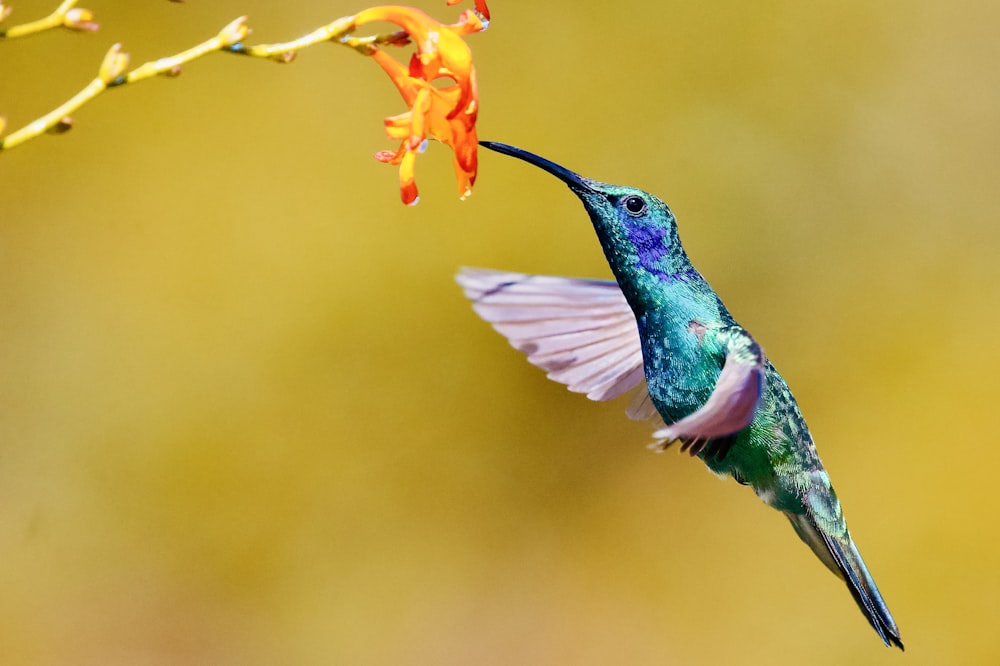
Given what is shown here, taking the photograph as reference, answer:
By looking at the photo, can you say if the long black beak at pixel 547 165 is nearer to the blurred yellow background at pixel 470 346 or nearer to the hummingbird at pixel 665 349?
the hummingbird at pixel 665 349

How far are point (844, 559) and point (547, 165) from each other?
4.09ft

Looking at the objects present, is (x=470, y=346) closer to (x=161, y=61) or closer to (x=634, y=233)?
(x=634, y=233)

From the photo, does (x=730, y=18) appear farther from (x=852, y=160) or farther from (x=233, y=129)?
(x=233, y=129)

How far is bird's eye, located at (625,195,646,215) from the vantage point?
7.59 feet

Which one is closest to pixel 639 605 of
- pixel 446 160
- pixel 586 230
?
pixel 586 230

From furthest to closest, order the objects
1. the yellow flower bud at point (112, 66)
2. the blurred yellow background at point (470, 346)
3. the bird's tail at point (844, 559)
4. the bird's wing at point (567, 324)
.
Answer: the blurred yellow background at point (470, 346), the bird's wing at point (567, 324), the bird's tail at point (844, 559), the yellow flower bud at point (112, 66)

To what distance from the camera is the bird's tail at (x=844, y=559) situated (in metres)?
2.43

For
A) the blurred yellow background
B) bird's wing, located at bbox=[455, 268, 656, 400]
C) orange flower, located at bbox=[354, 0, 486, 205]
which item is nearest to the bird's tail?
bird's wing, located at bbox=[455, 268, 656, 400]

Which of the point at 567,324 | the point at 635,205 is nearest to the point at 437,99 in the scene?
the point at 635,205

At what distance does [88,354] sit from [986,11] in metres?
4.39


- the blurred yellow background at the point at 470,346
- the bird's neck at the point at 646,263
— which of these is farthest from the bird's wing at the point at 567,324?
the blurred yellow background at the point at 470,346

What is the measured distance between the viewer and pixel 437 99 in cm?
176

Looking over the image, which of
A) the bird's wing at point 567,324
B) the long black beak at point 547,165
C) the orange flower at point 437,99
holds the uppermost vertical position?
the orange flower at point 437,99

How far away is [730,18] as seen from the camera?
4918 millimetres
